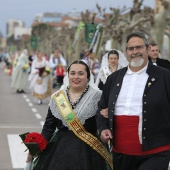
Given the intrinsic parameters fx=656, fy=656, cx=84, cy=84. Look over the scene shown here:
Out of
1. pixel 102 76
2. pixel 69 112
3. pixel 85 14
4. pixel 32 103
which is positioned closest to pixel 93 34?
pixel 32 103

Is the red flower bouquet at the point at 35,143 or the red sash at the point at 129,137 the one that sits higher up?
the red sash at the point at 129,137

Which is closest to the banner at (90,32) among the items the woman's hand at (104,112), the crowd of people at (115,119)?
the crowd of people at (115,119)

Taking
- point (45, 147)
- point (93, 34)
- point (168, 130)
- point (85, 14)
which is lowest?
point (85, 14)

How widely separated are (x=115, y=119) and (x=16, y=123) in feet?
29.9

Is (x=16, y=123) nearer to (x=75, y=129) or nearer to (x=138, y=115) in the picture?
(x=75, y=129)

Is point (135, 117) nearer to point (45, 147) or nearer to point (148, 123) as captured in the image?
point (148, 123)

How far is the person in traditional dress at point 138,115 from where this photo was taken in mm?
5211

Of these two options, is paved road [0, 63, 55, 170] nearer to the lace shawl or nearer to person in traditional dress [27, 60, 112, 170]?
person in traditional dress [27, 60, 112, 170]

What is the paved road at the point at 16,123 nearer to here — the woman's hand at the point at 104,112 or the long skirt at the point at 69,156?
the long skirt at the point at 69,156

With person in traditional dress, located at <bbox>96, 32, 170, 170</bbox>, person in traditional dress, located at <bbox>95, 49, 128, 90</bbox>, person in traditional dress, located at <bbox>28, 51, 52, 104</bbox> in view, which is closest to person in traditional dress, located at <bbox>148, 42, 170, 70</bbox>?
person in traditional dress, located at <bbox>95, 49, 128, 90</bbox>

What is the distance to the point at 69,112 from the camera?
230 inches

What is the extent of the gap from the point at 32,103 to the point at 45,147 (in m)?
14.4

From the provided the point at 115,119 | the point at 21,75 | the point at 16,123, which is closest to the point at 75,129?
the point at 115,119

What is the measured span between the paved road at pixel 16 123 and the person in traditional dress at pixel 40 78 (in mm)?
312
